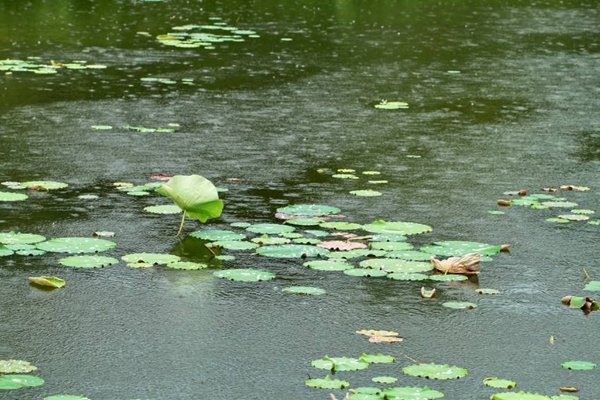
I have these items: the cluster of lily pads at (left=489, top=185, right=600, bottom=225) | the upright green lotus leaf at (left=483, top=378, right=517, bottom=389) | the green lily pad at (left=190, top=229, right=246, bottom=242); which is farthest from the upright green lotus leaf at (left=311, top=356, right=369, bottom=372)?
the cluster of lily pads at (left=489, top=185, right=600, bottom=225)

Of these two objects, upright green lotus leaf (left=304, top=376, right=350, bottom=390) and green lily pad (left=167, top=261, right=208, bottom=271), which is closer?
upright green lotus leaf (left=304, top=376, right=350, bottom=390)

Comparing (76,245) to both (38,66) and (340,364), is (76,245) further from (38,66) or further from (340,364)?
(38,66)

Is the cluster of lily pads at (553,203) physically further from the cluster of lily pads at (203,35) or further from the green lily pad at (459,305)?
the cluster of lily pads at (203,35)

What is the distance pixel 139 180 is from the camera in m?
6.82

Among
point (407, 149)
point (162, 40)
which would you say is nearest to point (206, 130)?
point (407, 149)

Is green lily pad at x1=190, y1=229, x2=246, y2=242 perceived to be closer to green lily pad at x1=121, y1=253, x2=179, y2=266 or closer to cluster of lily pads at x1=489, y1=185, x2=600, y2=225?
green lily pad at x1=121, y1=253, x2=179, y2=266

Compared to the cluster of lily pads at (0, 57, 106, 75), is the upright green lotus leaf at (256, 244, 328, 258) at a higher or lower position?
higher

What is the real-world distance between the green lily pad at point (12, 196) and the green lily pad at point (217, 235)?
1.16 m

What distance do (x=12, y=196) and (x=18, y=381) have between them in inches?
106

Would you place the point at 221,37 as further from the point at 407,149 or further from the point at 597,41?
the point at 407,149

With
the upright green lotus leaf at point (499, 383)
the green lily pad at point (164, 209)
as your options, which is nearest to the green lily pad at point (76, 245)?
the green lily pad at point (164, 209)

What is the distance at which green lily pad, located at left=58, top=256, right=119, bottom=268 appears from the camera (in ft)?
16.8

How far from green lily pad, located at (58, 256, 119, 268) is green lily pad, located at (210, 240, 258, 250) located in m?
0.53

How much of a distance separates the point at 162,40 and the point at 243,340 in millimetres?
9809
